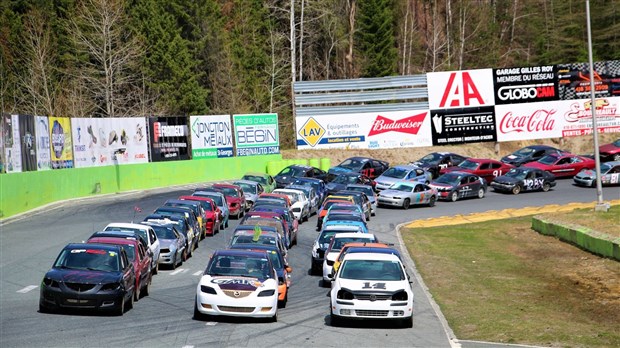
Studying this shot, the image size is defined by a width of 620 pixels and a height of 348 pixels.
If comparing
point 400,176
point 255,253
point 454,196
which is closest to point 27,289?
point 255,253

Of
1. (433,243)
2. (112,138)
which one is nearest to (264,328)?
(433,243)

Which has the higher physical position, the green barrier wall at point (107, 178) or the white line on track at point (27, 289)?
the green barrier wall at point (107, 178)

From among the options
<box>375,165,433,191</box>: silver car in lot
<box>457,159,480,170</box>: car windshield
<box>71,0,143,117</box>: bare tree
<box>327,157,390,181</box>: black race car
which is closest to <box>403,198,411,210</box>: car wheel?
<box>375,165,433,191</box>: silver car in lot

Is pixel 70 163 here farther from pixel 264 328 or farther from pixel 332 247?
pixel 264 328

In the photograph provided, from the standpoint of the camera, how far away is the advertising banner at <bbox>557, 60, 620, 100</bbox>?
62469 mm

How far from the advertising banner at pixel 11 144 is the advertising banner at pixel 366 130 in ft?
88.4

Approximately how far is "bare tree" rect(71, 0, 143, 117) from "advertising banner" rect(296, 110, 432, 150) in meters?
13.3

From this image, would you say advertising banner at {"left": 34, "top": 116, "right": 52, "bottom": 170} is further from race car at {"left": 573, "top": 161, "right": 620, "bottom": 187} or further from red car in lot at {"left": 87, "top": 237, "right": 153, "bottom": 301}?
race car at {"left": 573, "top": 161, "right": 620, "bottom": 187}

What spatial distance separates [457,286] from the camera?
25.2 meters

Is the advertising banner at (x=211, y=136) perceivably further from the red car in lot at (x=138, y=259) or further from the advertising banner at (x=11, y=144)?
the red car in lot at (x=138, y=259)

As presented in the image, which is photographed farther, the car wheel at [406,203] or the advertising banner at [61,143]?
the car wheel at [406,203]

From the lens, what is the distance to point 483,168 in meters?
52.1

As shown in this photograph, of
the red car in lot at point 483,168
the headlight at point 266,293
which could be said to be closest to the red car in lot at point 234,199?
the red car in lot at point 483,168

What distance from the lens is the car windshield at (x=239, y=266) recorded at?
19656mm
